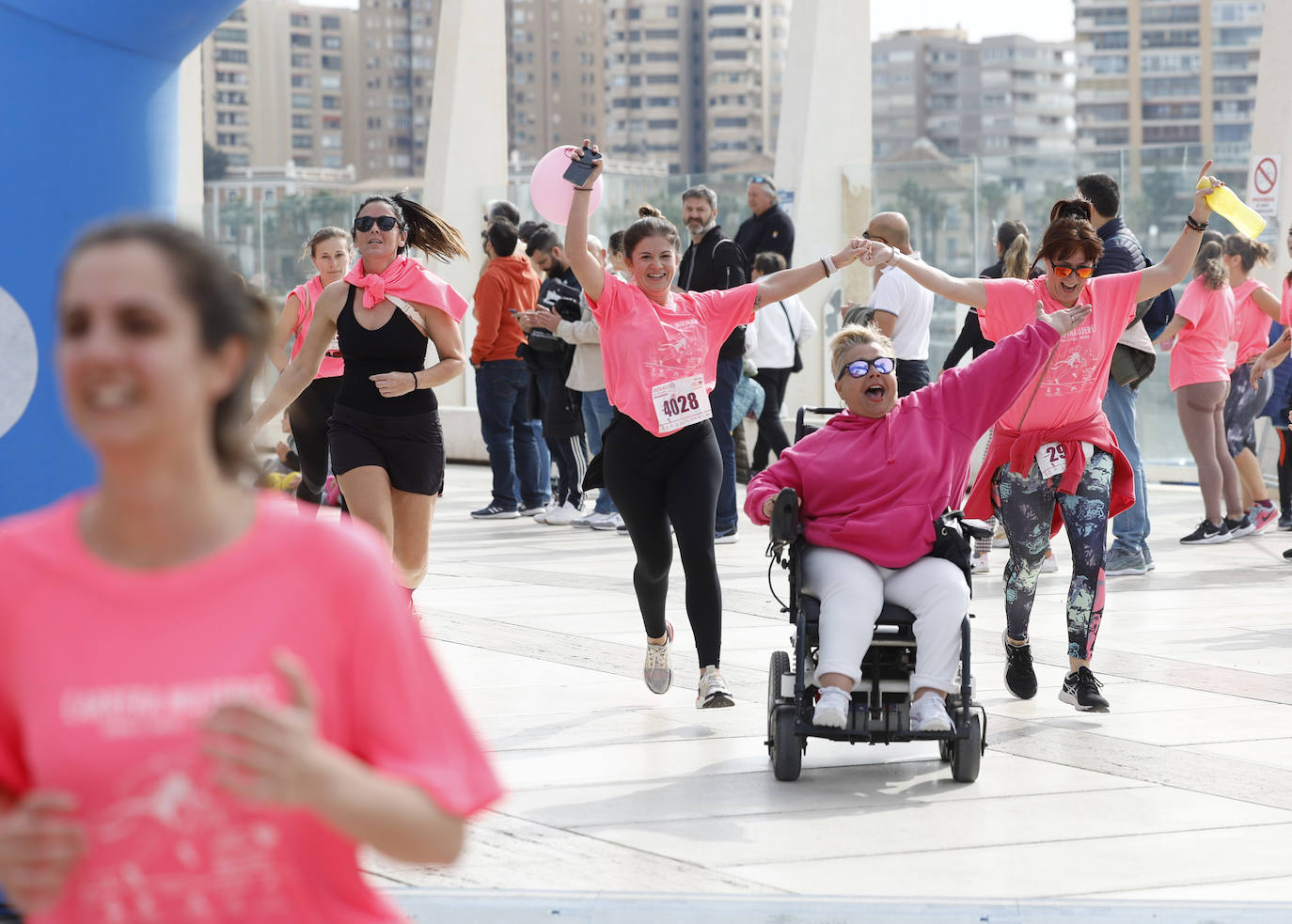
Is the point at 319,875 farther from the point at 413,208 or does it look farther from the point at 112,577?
the point at 413,208

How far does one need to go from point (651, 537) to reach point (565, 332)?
200 inches

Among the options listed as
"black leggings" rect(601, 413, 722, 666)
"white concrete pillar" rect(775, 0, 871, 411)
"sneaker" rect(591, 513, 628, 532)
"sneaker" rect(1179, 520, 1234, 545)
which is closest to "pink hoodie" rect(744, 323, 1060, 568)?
"black leggings" rect(601, 413, 722, 666)

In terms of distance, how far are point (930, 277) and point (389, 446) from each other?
6.94 ft

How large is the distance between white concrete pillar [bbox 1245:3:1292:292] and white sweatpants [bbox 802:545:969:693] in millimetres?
9324

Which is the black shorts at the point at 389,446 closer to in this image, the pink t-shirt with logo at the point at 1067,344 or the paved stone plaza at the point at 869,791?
the paved stone plaza at the point at 869,791

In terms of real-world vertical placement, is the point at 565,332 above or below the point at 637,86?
below

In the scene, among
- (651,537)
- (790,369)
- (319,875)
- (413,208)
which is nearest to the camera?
(319,875)

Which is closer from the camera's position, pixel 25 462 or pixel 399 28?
pixel 25 462

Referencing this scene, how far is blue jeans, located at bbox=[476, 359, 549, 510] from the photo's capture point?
42.2 ft

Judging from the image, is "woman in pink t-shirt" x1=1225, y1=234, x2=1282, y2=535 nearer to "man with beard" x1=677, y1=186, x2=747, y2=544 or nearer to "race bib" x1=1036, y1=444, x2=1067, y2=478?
"man with beard" x1=677, y1=186, x2=747, y2=544

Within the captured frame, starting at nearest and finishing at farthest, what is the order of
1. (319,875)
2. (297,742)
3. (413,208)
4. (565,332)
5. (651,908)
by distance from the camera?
(297,742), (319,875), (651,908), (413,208), (565,332)

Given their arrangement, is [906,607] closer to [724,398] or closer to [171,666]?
[171,666]

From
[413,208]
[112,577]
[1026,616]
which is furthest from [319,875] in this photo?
[413,208]

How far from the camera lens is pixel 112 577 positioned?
5.60 ft
